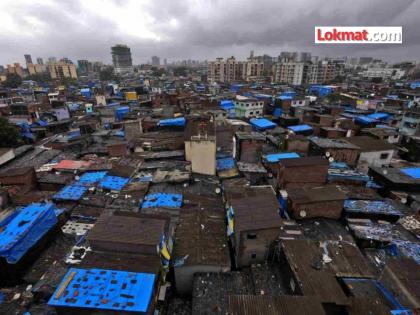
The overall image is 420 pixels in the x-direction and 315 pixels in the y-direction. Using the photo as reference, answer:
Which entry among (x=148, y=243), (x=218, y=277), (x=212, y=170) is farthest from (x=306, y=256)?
(x=212, y=170)

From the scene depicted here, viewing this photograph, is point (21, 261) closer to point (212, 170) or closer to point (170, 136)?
point (212, 170)

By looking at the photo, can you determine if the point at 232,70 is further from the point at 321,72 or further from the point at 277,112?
the point at 277,112

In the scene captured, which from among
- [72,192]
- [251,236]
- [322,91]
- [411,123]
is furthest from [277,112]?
[72,192]

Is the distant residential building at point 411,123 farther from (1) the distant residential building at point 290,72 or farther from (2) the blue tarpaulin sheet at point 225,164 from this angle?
(1) the distant residential building at point 290,72

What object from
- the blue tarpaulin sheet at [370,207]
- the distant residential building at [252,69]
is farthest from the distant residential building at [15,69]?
the blue tarpaulin sheet at [370,207]

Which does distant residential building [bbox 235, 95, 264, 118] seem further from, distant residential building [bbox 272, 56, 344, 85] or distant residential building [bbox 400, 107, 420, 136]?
distant residential building [bbox 272, 56, 344, 85]

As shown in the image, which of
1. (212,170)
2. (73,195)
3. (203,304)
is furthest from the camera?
(212,170)
